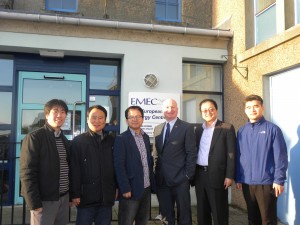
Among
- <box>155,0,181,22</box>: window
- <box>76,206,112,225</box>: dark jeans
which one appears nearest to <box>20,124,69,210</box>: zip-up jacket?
<box>76,206,112,225</box>: dark jeans

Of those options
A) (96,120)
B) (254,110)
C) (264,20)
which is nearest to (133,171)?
(96,120)

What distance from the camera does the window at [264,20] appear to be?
5539mm

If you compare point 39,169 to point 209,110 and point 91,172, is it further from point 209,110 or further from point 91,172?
point 209,110

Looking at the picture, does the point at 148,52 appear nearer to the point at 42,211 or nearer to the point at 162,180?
the point at 162,180

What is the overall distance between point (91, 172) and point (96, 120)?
543 millimetres

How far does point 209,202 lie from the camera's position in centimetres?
386

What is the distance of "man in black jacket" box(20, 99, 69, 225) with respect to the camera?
9.18 ft

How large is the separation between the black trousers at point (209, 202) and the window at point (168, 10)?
445 cm

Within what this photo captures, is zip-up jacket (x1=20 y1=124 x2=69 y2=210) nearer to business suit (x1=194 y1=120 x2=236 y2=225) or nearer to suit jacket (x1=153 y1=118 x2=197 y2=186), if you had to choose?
suit jacket (x1=153 y1=118 x2=197 y2=186)

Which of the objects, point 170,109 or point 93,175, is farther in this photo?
point 170,109

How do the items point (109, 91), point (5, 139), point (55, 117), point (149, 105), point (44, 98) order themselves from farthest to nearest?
1. point (109, 91)
2. point (44, 98)
3. point (149, 105)
4. point (5, 139)
5. point (55, 117)

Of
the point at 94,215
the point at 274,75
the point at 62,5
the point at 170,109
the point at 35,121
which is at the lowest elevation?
the point at 94,215

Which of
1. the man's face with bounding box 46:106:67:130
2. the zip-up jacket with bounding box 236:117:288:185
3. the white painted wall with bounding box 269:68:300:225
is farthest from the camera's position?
the white painted wall with bounding box 269:68:300:225

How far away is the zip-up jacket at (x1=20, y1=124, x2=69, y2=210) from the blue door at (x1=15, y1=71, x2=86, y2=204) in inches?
134
